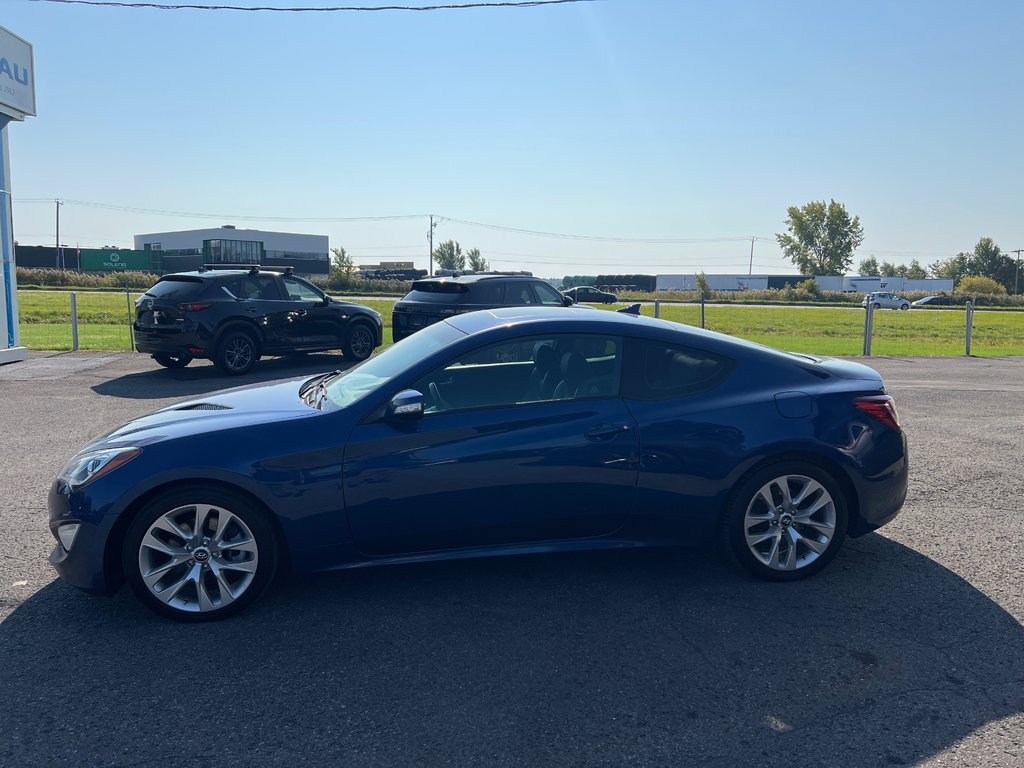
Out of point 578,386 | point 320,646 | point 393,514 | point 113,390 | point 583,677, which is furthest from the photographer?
point 113,390

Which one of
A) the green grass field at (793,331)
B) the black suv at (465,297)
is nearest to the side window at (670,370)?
the black suv at (465,297)

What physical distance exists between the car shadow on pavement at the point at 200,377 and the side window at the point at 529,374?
568cm

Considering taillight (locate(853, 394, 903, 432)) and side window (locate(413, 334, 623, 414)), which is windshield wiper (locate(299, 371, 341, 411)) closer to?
side window (locate(413, 334, 623, 414))

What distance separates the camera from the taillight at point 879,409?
446 centimetres

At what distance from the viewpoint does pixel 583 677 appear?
337cm

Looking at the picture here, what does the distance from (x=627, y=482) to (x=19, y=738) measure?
110 inches

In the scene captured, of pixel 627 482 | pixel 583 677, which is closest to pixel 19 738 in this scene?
pixel 583 677

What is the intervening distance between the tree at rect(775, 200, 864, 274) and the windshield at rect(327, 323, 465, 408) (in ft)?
395

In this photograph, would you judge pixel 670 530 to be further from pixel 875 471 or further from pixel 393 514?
pixel 393 514

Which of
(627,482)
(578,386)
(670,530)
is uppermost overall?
(578,386)

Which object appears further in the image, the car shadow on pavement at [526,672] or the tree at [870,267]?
the tree at [870,267]

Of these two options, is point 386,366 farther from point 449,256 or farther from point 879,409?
point 449,256

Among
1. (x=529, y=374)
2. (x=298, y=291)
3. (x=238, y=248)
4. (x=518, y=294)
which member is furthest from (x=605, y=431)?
(x=238, y=248)

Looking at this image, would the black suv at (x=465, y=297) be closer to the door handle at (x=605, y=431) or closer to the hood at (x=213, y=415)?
the hood at (x=213, y=415)
